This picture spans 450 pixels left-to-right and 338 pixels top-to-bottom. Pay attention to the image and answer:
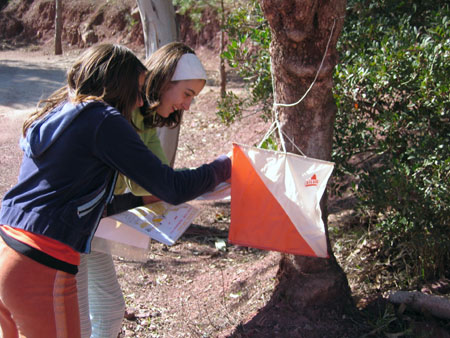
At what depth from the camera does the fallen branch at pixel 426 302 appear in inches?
118

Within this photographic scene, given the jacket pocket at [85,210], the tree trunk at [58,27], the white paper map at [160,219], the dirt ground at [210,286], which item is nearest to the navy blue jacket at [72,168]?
the jacket pocket at [85,210]

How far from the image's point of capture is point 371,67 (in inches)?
123

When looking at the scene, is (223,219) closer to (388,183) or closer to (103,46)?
(388,183)

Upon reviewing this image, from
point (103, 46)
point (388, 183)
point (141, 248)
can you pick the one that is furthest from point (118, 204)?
point (388, 183)

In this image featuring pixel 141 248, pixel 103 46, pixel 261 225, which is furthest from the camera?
pixel 261 225

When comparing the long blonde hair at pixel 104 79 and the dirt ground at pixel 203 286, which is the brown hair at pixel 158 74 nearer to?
the long blonde hair at pixel 104 79

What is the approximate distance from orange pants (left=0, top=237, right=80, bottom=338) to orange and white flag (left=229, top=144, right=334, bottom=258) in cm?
83

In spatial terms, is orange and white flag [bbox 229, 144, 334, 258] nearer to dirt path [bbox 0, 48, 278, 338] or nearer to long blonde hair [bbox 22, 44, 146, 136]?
long blonde hair [bbox 22, 44, 146, 136]

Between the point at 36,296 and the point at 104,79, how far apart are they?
823 millimetres

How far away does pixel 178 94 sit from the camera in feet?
7.68

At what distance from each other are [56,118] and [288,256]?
64.7 inches

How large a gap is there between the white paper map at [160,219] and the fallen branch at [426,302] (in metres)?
1.54

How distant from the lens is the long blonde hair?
1.87 meters

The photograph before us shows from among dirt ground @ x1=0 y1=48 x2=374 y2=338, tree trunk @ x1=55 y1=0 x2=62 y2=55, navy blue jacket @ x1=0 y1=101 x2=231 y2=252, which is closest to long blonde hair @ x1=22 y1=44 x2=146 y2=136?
navy blue jacket @ x1=0 y1=101 x2=231 y2=252
